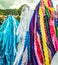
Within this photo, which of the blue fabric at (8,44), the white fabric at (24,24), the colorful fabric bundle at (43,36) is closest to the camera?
the colorful fabric bundle at (43,36)

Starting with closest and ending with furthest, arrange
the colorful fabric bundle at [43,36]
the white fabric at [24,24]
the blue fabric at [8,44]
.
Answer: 1. the colorful fabric bundle at [43,36]
2. the white fabric at [24,24]
3. the blue fabric at [8,44]

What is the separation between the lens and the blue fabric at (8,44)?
4473mm

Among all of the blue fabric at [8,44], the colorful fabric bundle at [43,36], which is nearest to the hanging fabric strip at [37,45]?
the colorful fabric bundle at [43,36]

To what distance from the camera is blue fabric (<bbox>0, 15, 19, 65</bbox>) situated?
4473 millimetres

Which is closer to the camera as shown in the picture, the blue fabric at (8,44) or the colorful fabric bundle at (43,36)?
the colorful fabric bundle at (43,36)

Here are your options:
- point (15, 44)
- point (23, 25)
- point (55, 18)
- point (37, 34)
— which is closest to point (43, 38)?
point (37, 34)

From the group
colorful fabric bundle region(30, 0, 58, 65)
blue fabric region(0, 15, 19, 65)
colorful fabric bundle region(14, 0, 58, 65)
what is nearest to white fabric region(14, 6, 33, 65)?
colorful fabric bundle region(14, 0, 58, 65)

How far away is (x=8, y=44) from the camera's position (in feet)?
15.0

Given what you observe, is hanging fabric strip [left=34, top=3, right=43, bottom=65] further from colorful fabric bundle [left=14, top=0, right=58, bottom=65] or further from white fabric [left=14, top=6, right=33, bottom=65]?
white fabric [left=14, top=6, right=33, bottom=65]

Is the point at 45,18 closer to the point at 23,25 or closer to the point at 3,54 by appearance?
the point at 23,25

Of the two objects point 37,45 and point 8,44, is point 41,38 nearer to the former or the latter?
point 37,45

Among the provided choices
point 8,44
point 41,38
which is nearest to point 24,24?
point 41,38

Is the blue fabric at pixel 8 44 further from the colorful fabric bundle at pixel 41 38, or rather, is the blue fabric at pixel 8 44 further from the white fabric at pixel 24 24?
the colorful fabric bundle at pixel 41 38

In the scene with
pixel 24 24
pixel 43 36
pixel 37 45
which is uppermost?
pixel 24 24
